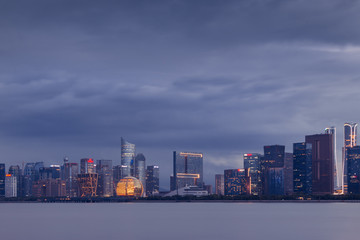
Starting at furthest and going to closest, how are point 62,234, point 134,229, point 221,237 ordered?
point 134,229 → point 62,234 → point 221,237

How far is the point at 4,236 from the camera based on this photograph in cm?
10900

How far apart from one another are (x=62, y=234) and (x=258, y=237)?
38.9 metres

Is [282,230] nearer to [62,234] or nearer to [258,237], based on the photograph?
[258,237]

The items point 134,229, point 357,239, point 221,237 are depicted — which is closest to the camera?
point 357,239

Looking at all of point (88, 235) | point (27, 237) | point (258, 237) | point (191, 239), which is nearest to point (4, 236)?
point (27, 237)

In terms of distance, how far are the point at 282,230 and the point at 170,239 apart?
29601 millimetres

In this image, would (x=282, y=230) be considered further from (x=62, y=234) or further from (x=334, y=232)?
(x=62, y=234)

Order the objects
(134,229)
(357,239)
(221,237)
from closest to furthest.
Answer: (357,239) → (221,237) → (134,229)

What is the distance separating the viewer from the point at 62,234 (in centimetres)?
11175

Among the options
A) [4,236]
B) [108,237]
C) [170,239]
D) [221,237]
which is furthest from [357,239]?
[4,236]

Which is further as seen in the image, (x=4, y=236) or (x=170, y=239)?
(x=4, y=236)

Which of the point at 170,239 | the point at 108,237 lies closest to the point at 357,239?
the point at 170,239

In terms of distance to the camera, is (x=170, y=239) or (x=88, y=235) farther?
(x=88, y=235)

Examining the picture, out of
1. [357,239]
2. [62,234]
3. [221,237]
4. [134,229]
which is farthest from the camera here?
[134,229]
